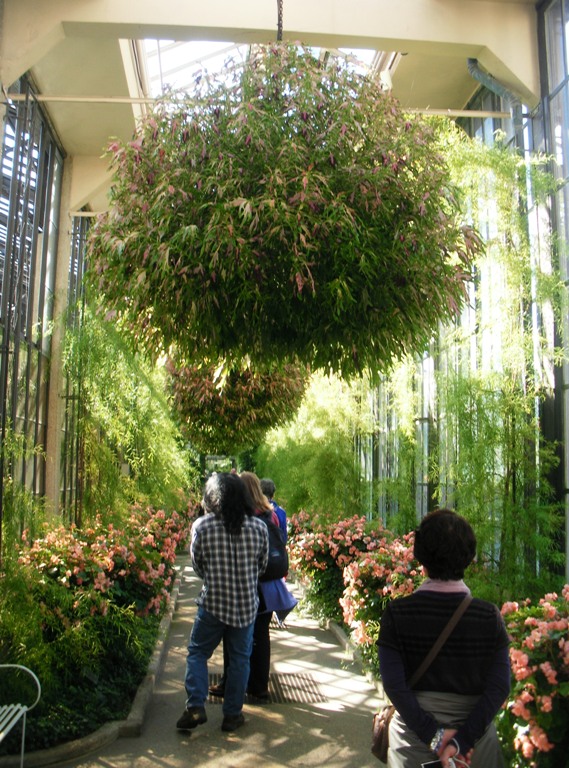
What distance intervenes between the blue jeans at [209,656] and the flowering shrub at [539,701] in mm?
1727

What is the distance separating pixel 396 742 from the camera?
2.32 meters

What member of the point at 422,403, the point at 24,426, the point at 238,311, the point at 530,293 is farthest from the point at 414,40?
the point at 422,403

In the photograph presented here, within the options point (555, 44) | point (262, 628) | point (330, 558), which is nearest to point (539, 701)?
point (262, 628)

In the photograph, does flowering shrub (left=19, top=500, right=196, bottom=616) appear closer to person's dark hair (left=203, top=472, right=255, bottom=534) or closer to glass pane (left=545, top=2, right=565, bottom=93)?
person's dark hair (left=203, top=472, right=255, bottom=534)

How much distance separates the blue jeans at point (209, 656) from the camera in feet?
14.5

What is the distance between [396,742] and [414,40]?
489 centimetres

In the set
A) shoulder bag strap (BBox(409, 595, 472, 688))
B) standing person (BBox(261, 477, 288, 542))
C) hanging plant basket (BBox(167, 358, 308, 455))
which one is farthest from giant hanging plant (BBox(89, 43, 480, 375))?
hanging plant basket (BBox(167, 358, 308, 455))

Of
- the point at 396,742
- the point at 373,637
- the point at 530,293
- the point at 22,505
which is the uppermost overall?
the point at 530,293

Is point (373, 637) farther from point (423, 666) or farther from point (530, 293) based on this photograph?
point (423, 666)

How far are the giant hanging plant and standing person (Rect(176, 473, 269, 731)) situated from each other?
1.64 m

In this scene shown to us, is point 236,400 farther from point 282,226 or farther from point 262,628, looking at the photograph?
point 282,226

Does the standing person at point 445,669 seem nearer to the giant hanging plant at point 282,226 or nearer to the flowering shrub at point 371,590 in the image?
the giant hanging plant at point 282,226

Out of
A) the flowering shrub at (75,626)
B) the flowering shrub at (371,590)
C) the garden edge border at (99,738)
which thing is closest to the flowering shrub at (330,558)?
the flowering shrub at (371,590)

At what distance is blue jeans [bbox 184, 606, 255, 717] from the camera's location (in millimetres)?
4426
